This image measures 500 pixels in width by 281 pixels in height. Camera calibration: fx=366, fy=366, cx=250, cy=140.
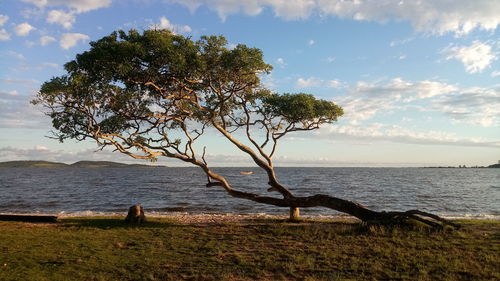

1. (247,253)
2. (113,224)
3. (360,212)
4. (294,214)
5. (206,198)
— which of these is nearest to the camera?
(247,253)

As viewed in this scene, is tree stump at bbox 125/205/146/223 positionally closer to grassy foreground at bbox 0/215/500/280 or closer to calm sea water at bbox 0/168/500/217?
grassy foreground at bbox 0/215/500/280

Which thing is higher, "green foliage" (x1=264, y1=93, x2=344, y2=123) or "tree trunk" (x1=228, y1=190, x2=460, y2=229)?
"green foliage" (x1=264, y1=93, x2=344, y2=123)

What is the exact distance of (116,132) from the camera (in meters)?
21.0

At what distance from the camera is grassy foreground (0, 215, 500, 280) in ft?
33.5

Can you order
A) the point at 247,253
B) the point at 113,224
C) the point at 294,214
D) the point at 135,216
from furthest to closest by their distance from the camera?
1. the point at 294,214
2. the point at 135,216
3. the point at 113,224
4. the point at 247,253

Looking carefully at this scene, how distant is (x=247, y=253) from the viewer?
12.9 metres

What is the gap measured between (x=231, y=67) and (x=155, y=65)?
12.0 ft

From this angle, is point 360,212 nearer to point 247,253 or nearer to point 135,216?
point 247,253

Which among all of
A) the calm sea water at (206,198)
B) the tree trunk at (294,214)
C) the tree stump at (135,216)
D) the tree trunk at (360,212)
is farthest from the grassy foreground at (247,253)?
the calm sea water at (206,198)

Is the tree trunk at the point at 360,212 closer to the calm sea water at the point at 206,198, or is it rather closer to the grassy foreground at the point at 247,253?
the grassy foreground at the point at 247,253

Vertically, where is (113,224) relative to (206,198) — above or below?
above

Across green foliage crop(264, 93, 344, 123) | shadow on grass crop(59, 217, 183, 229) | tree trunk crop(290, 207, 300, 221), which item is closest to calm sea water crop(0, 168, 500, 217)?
tree trunk crop(290, 207, 300, 221)

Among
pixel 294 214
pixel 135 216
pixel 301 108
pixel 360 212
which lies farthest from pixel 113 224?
pixel 360 212

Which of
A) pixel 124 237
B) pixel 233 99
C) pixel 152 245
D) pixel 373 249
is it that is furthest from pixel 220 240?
pixel 233 99
